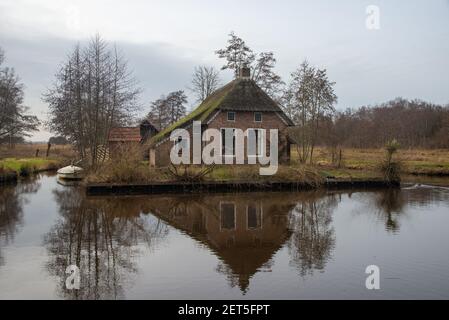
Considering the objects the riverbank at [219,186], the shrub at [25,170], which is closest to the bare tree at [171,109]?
the shrub at [25,170]

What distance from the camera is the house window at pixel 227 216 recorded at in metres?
14.2

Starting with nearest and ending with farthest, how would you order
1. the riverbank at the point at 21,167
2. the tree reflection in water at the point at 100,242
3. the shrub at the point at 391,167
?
the tree reflection in water at the point at 100,242
the shrub at the point at 391,167
the riverbank at the point at 21,167

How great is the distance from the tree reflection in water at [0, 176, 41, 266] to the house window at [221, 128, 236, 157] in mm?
12587

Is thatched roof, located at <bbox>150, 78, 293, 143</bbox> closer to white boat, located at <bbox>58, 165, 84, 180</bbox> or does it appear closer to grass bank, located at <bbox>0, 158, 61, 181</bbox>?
white boat, located at <bbox>58, 165, 84, 180</bbox>

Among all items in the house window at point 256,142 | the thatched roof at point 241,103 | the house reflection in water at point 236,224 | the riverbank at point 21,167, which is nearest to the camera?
the house reflection in water at point 236,224

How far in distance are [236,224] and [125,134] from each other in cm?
2921

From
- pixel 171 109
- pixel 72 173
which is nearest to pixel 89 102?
pixel 72 173

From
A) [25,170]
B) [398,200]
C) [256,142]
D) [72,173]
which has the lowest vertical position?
[398,200]

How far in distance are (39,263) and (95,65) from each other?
22.5 meters

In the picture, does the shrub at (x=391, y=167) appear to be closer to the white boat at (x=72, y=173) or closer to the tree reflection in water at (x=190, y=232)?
the tree reflection in water at (x=190, y=232)

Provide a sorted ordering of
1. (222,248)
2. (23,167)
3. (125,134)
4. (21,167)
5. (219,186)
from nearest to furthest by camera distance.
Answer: (222,248) < (219,186) < (21,167) < (23,167) < (125,134)

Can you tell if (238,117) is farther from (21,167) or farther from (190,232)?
(190,232)

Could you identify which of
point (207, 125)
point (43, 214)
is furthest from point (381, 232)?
point (207, 125)

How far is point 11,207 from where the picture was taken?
18156 mm
